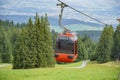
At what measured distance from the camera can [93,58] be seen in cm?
1964

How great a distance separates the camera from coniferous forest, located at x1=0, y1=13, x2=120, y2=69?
44.9 ft

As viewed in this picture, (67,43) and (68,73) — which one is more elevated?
(67,43)

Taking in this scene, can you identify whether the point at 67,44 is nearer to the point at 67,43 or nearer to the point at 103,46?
the point at 67,43

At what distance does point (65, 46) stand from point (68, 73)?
54.3 feet

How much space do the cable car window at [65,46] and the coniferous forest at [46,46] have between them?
1106 mm

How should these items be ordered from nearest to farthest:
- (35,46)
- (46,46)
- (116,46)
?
(46,46), (35,46), (116,46)

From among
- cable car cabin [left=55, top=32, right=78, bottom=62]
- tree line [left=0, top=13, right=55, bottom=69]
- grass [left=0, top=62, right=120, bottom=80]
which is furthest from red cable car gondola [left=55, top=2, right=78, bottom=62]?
grass [left=0, top=62, right=120, bottom=80]

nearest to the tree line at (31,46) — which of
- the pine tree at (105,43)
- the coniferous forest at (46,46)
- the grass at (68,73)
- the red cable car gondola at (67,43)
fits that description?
the coniferous forest at (46,46)

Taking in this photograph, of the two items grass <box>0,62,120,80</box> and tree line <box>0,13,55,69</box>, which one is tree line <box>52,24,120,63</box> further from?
grass <box>0,62,120,80</box>

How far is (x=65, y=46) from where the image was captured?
10961mm

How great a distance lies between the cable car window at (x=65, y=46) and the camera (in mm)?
10883

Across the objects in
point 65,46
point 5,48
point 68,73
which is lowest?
point 68,73

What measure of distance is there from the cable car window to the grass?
496 inches

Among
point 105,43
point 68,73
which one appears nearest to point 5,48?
point 68,73
